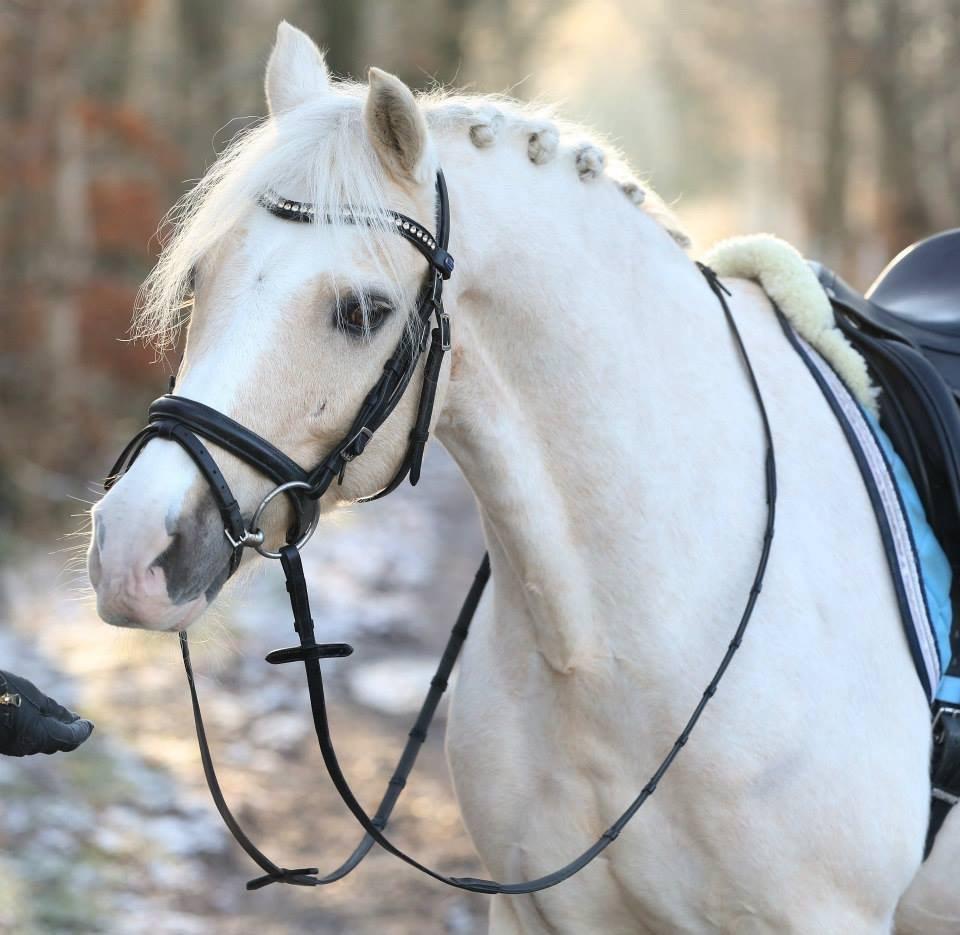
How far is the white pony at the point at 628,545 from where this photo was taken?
2193 mm

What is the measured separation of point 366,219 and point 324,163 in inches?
4.5

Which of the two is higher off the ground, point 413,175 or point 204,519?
point 413,175

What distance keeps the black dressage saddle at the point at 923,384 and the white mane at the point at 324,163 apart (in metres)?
0.67

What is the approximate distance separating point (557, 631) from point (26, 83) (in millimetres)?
8107

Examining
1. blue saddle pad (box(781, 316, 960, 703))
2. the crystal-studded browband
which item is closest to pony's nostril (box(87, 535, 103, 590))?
the crystal-studded browband

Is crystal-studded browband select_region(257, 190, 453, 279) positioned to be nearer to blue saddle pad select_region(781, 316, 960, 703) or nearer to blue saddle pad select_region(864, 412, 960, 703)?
blue saddle pad select_region(781, 316, 960, 703)

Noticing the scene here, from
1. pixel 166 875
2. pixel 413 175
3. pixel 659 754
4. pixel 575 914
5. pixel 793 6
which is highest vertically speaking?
pixel 793 6

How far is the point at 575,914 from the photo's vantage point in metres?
2.43

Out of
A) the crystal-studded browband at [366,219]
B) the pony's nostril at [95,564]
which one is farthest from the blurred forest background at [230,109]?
the pony's nostril at [95,564]

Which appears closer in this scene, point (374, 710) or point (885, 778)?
point (885, 778)

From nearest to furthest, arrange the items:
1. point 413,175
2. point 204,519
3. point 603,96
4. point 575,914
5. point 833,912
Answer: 1. point 204,519
2. point 413,175
3. point 833,912
4. point 575,914
5. point 603,96

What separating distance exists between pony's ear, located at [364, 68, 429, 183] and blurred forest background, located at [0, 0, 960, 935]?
1.68ft

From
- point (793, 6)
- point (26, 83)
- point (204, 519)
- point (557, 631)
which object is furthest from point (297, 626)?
point (793, 6)

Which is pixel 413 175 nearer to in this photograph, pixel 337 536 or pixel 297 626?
pixel 297 626
